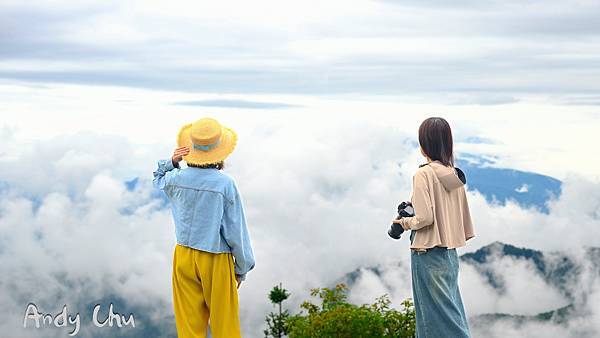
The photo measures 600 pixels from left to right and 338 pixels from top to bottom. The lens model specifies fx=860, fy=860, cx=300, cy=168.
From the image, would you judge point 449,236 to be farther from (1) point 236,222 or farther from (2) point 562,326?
(2) point 562,326

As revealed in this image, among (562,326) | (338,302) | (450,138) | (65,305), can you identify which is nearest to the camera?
(450,138)

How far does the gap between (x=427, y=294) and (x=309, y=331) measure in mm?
2849

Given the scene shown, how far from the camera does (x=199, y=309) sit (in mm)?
6648

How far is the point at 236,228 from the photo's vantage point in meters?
6.46

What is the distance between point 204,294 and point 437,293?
180 cm

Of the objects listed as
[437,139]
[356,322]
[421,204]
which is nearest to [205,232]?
[421,204]

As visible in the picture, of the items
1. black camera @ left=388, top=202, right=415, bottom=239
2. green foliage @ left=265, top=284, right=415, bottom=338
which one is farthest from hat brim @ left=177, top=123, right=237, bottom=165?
green foliage @ left=265, top=284, right=415, bottom=338

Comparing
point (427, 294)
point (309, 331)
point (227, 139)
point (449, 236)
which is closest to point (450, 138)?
point (449, 236)

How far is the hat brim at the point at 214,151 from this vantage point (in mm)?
6508

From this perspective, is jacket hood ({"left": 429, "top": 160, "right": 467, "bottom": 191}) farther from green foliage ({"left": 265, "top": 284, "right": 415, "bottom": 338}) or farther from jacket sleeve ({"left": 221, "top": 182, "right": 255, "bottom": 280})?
green foliage ({"left": 265, "top": 284, "right": 415, "bottom": 338})

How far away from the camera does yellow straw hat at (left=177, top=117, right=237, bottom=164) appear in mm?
6477

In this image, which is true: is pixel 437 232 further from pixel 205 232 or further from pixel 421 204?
pixel 205 232

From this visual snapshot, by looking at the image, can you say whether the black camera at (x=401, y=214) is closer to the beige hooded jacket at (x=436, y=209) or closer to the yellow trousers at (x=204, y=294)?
the beige hooded jacket at (x=436, y=209)

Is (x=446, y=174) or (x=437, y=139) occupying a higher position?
(x=437, y=139)
